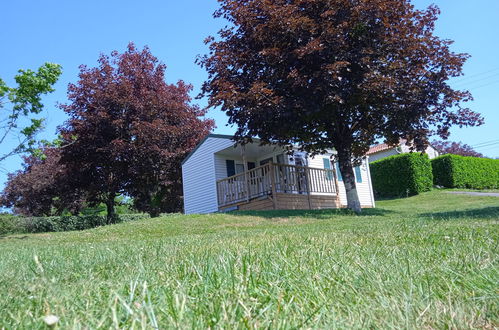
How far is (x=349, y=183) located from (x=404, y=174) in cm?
1377

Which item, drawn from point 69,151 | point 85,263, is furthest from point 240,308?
point 69,151

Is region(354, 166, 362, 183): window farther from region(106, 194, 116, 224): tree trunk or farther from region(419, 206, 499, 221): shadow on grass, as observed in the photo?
region(106, 194, 116, 224): tree trunk

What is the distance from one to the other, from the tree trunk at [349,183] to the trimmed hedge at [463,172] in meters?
16.0

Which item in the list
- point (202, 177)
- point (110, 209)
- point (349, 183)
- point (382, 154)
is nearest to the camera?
point (349, 183)

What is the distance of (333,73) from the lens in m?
11.8

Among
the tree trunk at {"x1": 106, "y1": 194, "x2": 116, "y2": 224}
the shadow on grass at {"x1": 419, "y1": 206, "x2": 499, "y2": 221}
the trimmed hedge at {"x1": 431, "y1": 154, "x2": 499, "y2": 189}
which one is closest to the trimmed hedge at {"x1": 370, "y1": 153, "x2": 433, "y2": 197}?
the trimmed hedge at {"x1": 431, "y1": 154, "x2": 499, "y2": 189}

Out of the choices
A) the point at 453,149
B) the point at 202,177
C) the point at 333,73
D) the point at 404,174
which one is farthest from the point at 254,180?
the point at 453,149

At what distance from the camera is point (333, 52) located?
1232cm

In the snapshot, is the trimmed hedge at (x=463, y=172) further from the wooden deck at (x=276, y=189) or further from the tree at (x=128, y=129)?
the tree at (x=128, y=129)

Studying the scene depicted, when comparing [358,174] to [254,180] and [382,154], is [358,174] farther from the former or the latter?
[382,154]

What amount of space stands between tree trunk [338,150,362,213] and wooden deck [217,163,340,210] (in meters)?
3.27

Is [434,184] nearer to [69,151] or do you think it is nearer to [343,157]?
[343,157]

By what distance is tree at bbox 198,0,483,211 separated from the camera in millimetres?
12250

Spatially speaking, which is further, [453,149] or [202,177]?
[453,149]
